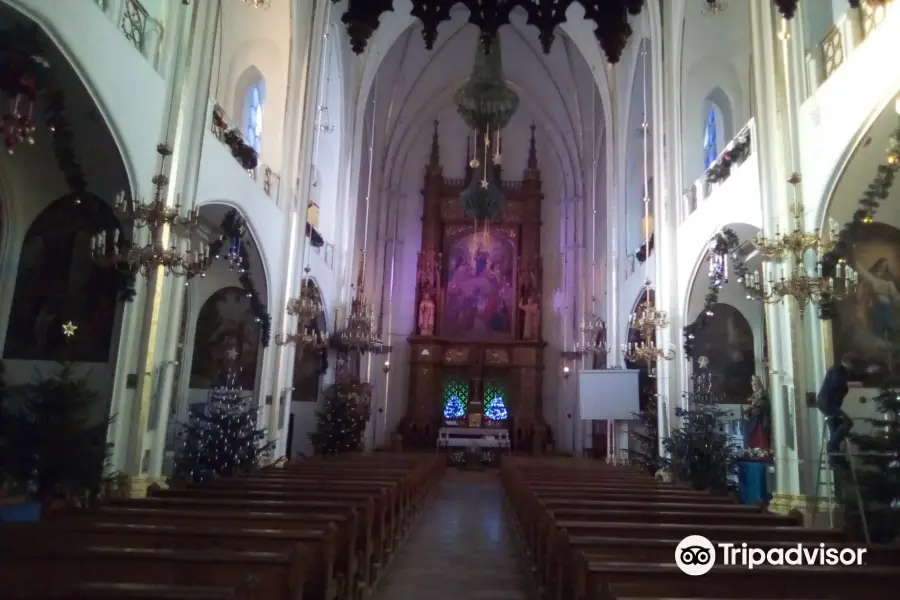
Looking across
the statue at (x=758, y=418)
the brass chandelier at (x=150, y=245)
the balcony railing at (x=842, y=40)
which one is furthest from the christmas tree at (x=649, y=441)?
the brass chandelier at (x=150, y=245)

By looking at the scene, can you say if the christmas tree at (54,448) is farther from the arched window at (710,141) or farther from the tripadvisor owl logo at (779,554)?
the arched window at (710,141)

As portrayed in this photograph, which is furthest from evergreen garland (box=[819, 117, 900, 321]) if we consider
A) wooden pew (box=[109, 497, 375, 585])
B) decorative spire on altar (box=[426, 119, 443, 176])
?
decorative spire on altar (box=[426, 119, 443, 176])

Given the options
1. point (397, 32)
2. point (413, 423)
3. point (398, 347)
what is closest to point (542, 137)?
point (397, 32)

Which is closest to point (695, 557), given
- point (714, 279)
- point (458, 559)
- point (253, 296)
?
point (458, 559)

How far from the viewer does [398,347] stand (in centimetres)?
2372

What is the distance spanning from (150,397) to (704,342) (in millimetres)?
10054

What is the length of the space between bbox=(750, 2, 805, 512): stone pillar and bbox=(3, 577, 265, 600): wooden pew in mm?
7318

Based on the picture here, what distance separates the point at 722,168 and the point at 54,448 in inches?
427

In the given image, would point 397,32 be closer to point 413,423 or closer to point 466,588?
point 413,423

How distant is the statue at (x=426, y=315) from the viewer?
23344mm

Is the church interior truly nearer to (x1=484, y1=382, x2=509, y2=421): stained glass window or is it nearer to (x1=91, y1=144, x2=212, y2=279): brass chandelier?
(x1=91, y1=144, x2=212, y2=279): brass chandelier

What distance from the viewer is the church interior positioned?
4.14 meters

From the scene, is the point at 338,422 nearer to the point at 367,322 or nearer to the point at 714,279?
the point at 367,322

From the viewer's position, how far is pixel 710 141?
46.4 feet
